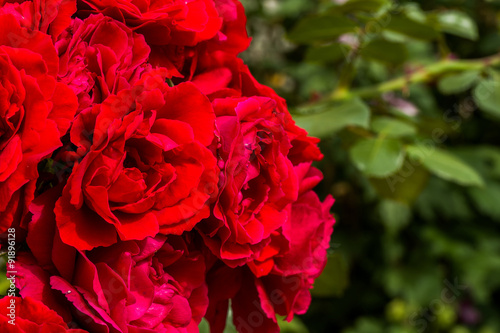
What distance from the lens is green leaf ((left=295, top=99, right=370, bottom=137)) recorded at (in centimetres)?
66

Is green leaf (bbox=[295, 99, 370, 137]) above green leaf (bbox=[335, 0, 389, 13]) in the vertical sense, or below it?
below

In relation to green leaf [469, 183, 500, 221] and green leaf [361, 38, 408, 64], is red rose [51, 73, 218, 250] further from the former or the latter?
green leaf [469, 183, 500, 221]

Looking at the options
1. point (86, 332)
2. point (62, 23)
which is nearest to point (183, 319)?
point (86, 332)

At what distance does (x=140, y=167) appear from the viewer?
0.36 m

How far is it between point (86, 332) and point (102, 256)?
0.15ft

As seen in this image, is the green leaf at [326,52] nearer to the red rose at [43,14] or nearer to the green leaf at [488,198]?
the red rose at [43,14]

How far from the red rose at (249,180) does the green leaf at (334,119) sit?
24cm

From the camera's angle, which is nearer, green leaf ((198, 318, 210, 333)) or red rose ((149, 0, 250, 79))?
red rose ((149, 0, 250, 79))

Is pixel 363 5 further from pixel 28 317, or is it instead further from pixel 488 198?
pixel 488 198

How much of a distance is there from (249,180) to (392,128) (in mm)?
431

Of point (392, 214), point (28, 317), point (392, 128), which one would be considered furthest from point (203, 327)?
point (392, 214)

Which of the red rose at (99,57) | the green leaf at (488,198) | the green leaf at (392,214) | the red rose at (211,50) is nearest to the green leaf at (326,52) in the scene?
the red rose at (211,50)

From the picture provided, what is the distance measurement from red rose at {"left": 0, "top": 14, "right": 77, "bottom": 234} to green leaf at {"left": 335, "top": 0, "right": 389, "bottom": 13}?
0.49m

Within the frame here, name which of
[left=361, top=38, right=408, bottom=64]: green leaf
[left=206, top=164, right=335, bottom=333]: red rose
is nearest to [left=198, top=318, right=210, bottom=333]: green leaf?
[left=206, top=164, right=335, bottom=333]: red rose
